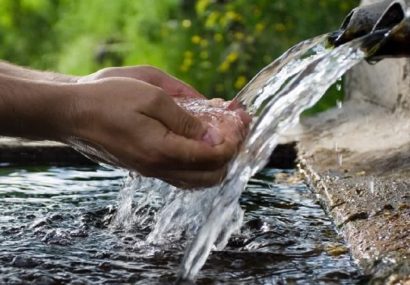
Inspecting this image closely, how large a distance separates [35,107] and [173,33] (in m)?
6.15

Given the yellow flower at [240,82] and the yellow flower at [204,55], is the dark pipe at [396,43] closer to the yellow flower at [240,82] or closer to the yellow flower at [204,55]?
the yellow flower at [240,82]

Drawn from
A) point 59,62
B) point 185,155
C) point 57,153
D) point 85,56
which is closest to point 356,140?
point 57,153

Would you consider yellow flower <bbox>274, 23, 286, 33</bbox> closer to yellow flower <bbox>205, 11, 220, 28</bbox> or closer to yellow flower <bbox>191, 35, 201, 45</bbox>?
yellow flower <bbox>205, 11, 220, 28</bbox>

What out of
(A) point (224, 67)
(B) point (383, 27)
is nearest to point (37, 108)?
(B) point (383, 27)

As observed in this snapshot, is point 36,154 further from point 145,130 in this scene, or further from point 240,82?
point 240,82

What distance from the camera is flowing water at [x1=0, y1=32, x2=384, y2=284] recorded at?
6.50ft

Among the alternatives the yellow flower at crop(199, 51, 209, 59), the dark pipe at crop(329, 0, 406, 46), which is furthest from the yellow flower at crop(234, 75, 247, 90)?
the dark pipe at crop(329, 0, 406, 46)

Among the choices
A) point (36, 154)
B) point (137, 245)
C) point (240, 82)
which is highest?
point (240, 82)

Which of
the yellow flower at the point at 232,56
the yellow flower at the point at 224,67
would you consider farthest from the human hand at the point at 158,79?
the yellow flower at the point at 224,67

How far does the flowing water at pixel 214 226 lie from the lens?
1.98 metres

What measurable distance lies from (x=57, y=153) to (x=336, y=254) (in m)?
2.04

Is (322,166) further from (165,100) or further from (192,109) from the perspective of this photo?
(165,100)

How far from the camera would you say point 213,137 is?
1926 millimetres

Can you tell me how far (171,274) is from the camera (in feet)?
6.42
